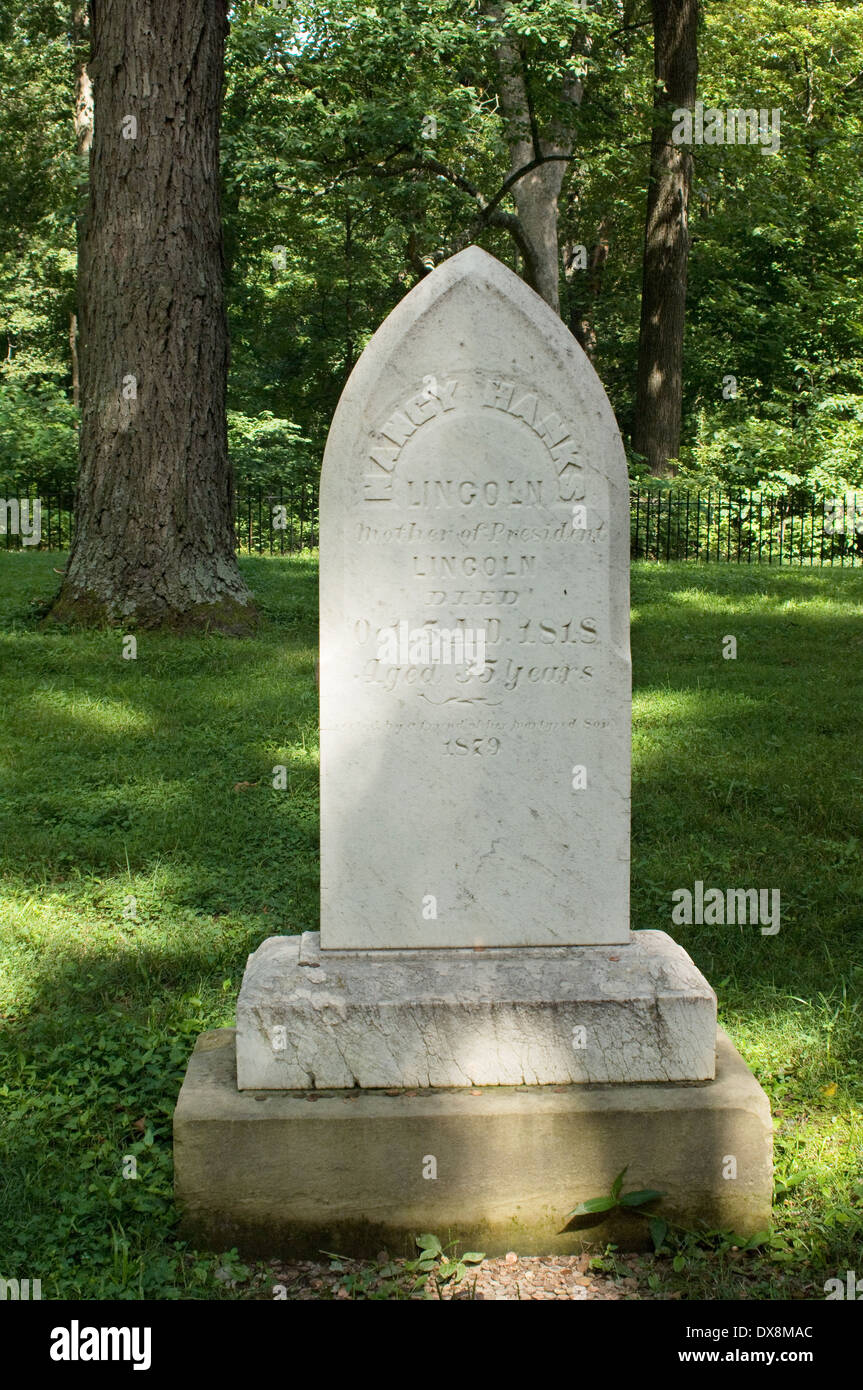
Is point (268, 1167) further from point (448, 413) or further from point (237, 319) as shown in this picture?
point (237, 319)

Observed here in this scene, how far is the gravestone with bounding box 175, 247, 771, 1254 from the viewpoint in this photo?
3.02 metres

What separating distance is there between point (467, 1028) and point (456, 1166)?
0.33 meters

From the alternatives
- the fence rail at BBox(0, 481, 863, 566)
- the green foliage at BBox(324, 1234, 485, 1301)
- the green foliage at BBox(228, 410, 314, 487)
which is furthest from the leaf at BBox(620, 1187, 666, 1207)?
the green foliage at BBox(228, 410, 314, 487)

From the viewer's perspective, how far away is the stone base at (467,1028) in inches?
122

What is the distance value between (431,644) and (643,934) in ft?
3.54

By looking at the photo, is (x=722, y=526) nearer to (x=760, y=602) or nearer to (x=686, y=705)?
(x=760, y=602)

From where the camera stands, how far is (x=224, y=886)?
16.2 ft

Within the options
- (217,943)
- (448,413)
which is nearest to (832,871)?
(217,943)

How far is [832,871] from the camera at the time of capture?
16.6 feet

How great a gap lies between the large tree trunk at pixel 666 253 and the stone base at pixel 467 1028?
53.7 feet

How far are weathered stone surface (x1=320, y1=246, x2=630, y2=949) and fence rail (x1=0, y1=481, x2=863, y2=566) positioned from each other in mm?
13561

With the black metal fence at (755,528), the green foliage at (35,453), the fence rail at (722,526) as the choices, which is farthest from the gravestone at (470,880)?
the green foliage at (35,453)

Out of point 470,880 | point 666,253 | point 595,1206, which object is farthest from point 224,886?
point 666,253

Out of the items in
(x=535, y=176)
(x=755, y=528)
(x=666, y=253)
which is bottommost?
(x=755, y=528)
